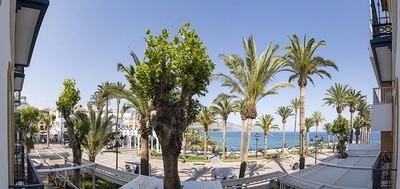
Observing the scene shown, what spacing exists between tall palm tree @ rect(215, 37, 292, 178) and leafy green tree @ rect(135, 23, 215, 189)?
8.45 m

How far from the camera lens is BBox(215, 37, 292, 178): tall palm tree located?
21.8 metres

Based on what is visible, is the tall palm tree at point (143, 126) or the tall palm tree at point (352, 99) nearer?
the tall palm tree at point (143, 126)

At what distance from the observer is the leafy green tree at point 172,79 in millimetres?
13320

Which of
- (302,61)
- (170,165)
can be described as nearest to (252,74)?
(302,61)

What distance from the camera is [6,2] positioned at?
4.33 m

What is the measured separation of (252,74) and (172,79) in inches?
381

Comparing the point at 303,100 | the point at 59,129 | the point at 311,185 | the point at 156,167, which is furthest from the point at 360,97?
the point at 59,129

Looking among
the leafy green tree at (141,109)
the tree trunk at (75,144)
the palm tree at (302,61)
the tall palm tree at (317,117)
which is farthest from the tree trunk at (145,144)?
the tall palm tree at (317,117)

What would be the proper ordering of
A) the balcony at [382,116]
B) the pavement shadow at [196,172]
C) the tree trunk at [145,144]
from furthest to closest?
the pavement shadow at [196,172] → the tree trunk at [145,144] → the balcony at [382,116]

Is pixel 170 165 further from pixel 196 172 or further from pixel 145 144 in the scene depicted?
pixel 196 172

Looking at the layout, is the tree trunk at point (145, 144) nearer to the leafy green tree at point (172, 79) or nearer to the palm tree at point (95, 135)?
the palm tree at point (95, 135)

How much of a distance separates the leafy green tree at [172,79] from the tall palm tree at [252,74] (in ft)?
27.7

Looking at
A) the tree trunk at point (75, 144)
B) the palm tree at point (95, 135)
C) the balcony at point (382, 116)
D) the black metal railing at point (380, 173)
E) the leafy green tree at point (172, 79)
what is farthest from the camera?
the palm tree at point (95, 135)

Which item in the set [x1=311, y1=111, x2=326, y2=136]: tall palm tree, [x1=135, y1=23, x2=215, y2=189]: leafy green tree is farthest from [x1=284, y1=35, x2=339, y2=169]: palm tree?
[x1=311, y1=111, x2=326, y2=136]: tall palm tree
